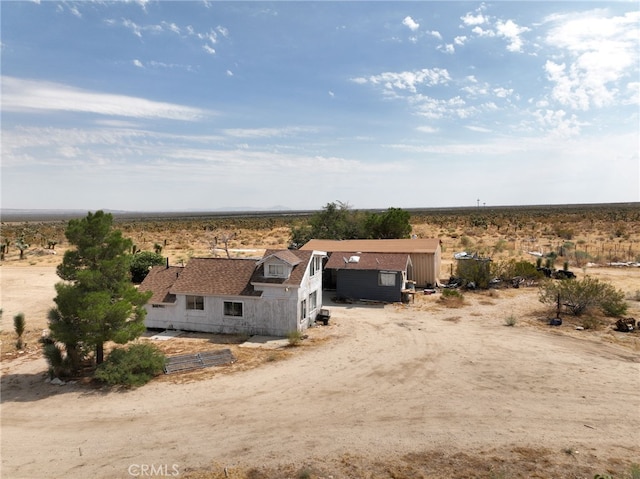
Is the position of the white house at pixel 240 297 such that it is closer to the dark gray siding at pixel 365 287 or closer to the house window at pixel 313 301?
the house window at pixel 313 301

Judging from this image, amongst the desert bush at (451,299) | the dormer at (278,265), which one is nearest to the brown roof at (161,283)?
the dormer at (278,265)

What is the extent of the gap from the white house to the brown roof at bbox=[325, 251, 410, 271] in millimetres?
6914

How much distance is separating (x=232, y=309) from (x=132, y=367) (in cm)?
669

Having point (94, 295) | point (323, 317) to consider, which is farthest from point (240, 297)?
point (94, 295)

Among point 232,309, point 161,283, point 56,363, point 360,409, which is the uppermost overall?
point 161,283

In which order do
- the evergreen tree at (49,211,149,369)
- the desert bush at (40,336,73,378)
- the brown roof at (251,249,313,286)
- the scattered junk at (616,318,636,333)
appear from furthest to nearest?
the brown roof at (251,249,313,286) < the scattered junk at (616,318,636,333) < the desert bush at (40,336,73,378) < the evergreen tree at (49,211,149,369)

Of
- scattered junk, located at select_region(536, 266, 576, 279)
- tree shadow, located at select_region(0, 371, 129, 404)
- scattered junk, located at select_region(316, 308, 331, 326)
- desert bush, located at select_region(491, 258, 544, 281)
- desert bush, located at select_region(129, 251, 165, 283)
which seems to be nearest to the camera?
tree shadow, located at select_region(0, 371, 129, 404)

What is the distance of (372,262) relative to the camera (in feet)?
100

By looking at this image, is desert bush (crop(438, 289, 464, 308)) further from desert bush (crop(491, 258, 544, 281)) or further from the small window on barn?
the small window on barn

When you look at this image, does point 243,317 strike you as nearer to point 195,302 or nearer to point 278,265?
point 195,302

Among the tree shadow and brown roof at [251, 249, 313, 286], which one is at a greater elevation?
brown roof at [251, 249, 313, 286]

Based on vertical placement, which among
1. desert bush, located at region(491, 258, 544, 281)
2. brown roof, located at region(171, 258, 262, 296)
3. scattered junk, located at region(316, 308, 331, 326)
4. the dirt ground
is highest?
brown roof, located at region(171, 258, 262, 296)

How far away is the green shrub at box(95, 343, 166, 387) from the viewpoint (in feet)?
51.6

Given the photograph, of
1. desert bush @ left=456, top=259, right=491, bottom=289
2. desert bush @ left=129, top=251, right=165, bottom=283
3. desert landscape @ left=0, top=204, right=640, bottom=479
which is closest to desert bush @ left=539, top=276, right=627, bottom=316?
desert landscape @ left=0, top=204, right=640, bottom=479
